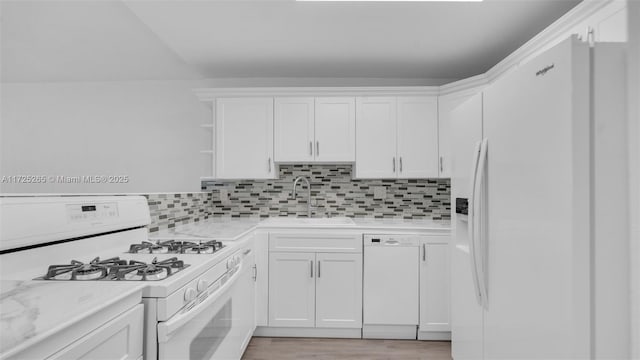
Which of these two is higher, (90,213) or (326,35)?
(326,35)

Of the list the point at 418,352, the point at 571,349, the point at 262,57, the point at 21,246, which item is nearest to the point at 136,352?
the point at 21,246

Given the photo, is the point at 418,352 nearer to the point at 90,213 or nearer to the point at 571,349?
the point at 571,349

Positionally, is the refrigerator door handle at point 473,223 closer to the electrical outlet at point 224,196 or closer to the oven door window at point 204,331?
the oven door window at point 204,331

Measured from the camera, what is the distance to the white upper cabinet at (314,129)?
2.82 meters

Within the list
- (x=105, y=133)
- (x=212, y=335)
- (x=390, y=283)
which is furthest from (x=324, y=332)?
(x=105, y=133)

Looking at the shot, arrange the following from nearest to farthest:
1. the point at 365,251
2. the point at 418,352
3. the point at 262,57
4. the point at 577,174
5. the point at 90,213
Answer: the point at 577,174, the point at 90,213, the point at 418,352, the point at 365,251, the point at 262,57

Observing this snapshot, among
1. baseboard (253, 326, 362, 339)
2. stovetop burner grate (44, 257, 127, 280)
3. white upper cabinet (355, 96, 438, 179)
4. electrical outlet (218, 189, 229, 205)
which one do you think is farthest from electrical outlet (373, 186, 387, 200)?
stovetop burner grate (44, 257, 127, 280)

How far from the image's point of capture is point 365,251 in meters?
2.45

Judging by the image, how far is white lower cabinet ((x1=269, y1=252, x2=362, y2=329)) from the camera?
7.95ft

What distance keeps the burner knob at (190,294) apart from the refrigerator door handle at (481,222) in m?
1.28

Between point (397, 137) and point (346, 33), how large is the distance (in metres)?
1.04

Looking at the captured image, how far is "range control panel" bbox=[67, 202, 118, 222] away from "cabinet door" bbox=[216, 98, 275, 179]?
1.31 m

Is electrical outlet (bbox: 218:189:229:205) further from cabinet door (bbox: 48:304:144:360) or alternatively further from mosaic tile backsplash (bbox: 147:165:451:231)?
cabinet door (bbox: 48:304:144:360)

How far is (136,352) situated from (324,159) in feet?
6.93
